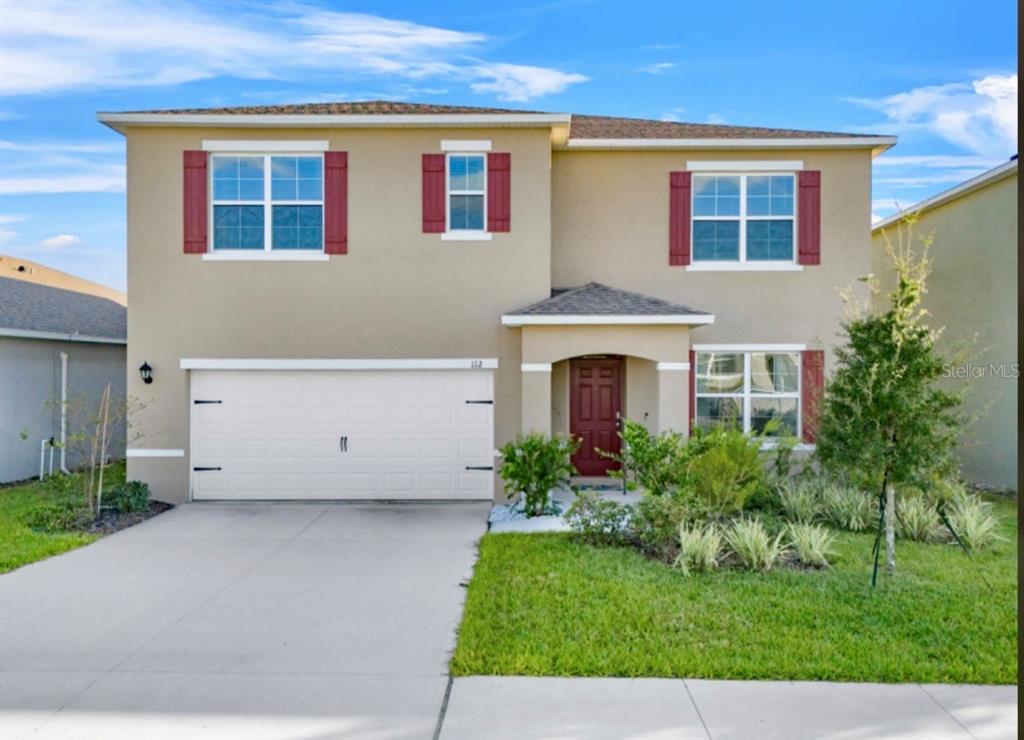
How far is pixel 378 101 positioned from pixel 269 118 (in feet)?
7.86

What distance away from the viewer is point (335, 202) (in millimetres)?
12195

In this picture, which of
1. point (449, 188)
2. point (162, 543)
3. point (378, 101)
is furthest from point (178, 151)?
point (162, 543)

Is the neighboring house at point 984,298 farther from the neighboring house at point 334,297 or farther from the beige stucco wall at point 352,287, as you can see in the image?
the beige stucco wall at point 352,287

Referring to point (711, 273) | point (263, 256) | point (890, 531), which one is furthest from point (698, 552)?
point (263, 256)

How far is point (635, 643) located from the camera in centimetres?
573

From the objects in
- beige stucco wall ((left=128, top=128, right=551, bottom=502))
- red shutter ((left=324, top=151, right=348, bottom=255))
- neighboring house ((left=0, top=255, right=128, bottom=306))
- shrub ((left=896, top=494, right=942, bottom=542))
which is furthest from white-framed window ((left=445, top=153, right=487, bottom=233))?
neighboring house ((left=0, top=255, right=128, bottom=306))

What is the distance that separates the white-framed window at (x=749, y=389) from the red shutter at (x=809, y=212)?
1894 millimetres

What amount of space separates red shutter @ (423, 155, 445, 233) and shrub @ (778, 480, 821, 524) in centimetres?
664

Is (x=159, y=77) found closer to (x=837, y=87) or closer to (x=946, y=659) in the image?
(x=837, y=87)

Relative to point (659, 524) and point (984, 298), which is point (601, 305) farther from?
point (984, 298)

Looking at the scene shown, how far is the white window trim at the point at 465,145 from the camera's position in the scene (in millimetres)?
12141

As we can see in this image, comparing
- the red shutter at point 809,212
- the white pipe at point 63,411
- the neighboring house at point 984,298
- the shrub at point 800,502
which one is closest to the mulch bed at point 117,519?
the white pipe at point 63,411

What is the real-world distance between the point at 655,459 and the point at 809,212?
228 inches

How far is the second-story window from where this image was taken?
1227 cm
